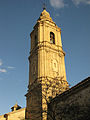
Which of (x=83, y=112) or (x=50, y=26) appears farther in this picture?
(x=50, y=26)

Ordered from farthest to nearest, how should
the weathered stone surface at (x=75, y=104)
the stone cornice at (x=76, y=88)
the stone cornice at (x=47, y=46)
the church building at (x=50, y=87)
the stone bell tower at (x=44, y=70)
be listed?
the stone cornice at (x=47, y=46), the stone bell tower at (x=44, y=70), the church building at (x=50, y=87), the stone cornice at (x=76, y=88), the weathered stone surface at (x=75, y=104)

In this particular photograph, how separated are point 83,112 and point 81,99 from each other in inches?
49.0

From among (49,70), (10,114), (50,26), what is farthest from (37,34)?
(10,114)

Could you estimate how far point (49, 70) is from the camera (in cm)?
2394

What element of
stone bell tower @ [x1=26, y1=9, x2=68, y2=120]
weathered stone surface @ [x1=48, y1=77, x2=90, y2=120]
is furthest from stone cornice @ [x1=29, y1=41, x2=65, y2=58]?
weathered stone surface @ [x1=48, y1=77, x2=90, y2=120]

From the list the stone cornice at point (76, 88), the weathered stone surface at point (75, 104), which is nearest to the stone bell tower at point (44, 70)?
the weathered stone surface at point (75, 104)

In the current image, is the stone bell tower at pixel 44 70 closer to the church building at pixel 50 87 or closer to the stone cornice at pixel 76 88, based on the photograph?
the church building at pixel 50 87

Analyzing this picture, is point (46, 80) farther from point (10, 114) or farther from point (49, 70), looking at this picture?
point (10, 114)

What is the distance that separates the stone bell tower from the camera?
20.5 m

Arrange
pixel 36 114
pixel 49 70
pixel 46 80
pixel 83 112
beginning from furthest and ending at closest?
pixel 49 70, pixel 46 80, pixel 36 114, pixel 83 112

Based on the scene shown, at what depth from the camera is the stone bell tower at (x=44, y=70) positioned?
67.3 feet

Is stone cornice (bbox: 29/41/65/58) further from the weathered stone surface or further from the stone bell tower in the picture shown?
the weathered stone surface

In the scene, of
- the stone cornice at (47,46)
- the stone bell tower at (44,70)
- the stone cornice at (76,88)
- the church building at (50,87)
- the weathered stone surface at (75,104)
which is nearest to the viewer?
the weathered stone surface at (75,104)

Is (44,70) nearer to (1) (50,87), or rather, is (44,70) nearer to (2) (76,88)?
(1) (50,87)
